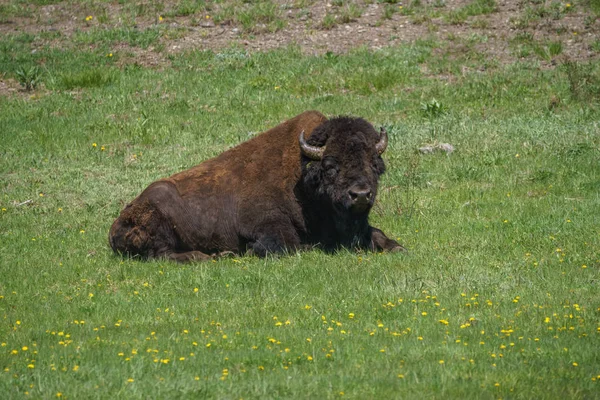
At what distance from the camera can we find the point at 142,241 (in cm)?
1295

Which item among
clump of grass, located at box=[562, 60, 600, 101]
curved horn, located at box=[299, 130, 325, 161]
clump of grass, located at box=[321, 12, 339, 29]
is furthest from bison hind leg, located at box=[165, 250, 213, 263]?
clump of grass, located at box=[321, 12, 339, 29]

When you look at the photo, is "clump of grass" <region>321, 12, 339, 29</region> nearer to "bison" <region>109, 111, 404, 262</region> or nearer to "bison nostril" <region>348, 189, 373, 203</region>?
"bison" <region>109, 111, 404, 262</region>

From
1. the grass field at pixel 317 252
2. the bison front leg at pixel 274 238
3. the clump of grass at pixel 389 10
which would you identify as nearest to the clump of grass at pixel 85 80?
the grass field at pixel 317 252

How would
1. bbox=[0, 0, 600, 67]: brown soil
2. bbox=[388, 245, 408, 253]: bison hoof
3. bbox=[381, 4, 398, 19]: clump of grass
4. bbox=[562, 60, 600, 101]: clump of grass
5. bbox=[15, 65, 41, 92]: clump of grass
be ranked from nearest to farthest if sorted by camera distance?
bbox=[388, 245, 408, 253]: bison hoof → bbox=[562, 60, 600, 101]: clump of grass → bbox=[15, 65, 41, 92]: clump of grass → bbox=[0, 0, 600, 67]: brown soil → bbox=[381, 4, 398, 19]: clump of grass

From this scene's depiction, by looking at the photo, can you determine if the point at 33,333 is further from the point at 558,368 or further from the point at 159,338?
the point at 558,368

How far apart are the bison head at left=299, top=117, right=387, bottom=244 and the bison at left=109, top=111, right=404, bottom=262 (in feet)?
0.04

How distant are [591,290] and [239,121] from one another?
38.7 ft

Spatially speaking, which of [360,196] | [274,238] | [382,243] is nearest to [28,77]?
[274,238]

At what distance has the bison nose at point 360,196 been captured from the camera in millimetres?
11812

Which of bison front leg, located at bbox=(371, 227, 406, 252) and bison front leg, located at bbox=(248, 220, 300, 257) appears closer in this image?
bison front leg, located at bbox=(371, 227, 406, 252)

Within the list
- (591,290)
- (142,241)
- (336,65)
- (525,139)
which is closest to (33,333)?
(142,241)

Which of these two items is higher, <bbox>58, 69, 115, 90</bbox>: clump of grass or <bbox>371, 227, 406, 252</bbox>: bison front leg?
<bbox>371, 227, 406, 252</bbox>: bison front leg

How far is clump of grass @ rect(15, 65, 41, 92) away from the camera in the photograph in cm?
2303

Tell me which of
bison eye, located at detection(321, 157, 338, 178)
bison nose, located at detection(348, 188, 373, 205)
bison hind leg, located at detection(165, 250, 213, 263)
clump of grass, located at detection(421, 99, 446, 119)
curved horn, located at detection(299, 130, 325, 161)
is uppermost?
curved horn, located at detection(299, 130, 325, 161)
